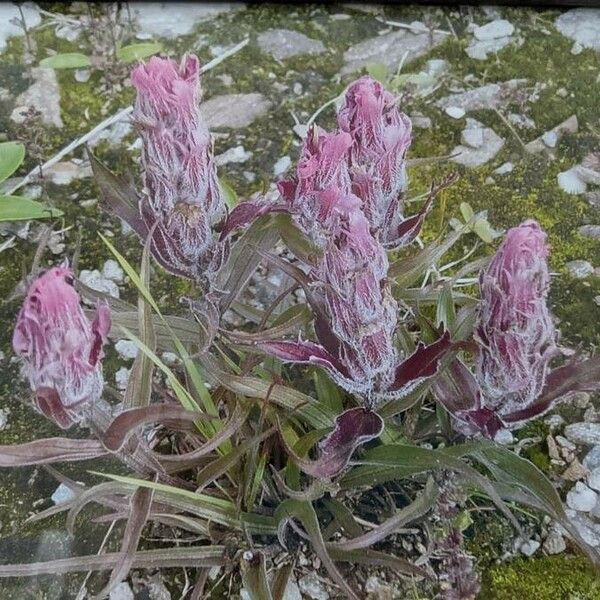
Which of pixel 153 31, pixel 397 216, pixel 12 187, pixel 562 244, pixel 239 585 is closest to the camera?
pixel 397 216

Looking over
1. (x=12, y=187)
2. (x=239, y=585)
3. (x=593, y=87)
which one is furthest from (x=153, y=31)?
(x=239, y=585)

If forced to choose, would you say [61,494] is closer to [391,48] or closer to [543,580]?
[543,580]

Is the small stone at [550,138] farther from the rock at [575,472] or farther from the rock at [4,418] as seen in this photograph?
the rock at [4,418]

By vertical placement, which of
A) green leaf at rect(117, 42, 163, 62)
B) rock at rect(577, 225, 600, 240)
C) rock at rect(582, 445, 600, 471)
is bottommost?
rock at rect(582, 445, 600, 471)

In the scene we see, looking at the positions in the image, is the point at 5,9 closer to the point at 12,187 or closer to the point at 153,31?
the point at 153,31

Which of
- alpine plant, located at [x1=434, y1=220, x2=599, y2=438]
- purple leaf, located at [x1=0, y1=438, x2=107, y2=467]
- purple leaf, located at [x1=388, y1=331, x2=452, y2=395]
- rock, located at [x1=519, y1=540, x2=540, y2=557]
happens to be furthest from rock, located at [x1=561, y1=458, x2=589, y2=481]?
purple leaf, located at [x1=0, y1=438, x2=107, y2=467]

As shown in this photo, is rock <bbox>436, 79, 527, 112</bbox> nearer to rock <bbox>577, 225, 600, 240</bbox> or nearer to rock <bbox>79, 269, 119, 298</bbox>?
rock <bbox>577, 225, 600, 240</bbox>
